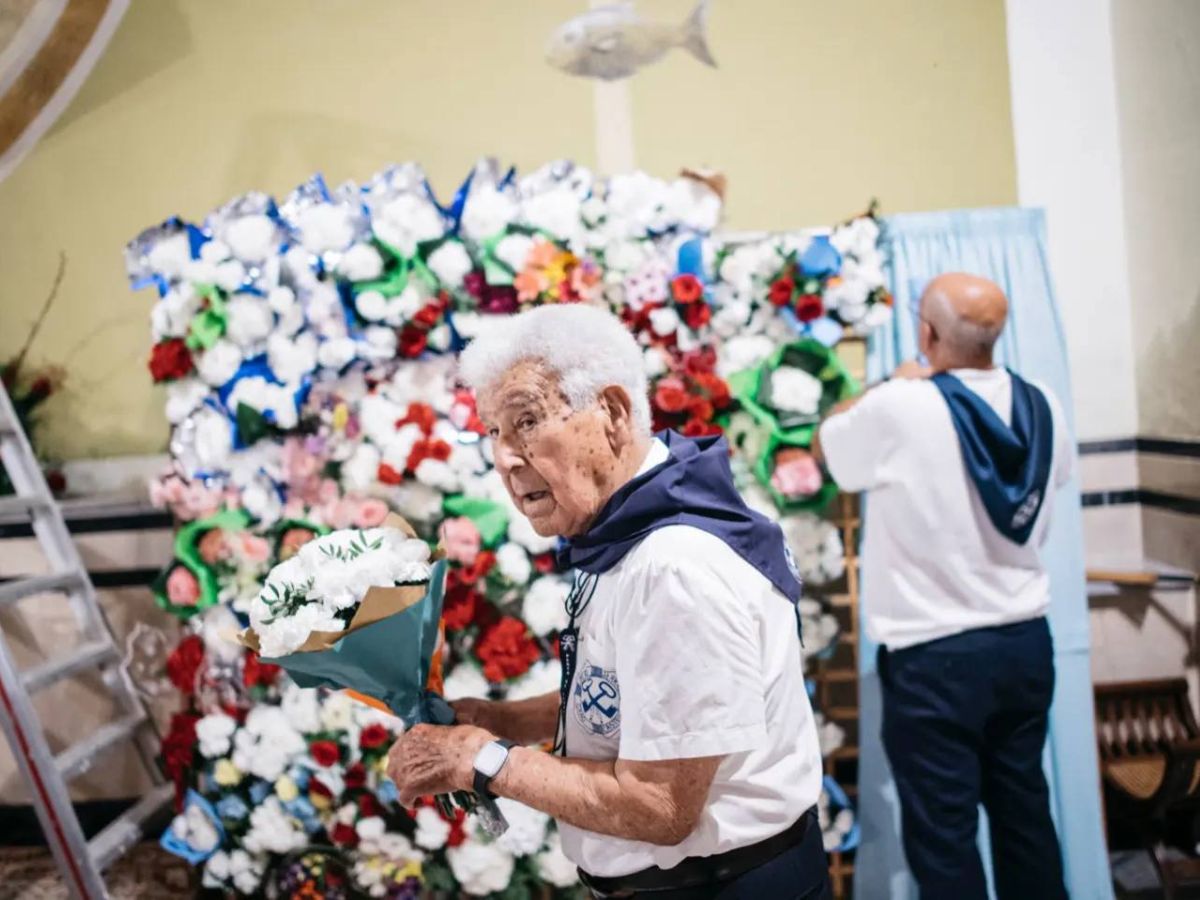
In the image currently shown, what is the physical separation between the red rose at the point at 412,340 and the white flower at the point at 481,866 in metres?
1.48

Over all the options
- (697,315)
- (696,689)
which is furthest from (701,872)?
(697,315)

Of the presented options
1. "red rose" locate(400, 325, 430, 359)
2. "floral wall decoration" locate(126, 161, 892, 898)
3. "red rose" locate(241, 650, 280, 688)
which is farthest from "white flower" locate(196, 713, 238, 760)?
"red rose" locate(400, 325, 430, 359)

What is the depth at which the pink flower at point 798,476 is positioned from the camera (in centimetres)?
264

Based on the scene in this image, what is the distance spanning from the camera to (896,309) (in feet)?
9.18

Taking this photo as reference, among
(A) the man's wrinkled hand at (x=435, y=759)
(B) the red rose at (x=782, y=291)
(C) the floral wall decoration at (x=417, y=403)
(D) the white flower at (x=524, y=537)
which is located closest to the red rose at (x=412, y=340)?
(C) the floral wall decoration at (x=417, y=403)

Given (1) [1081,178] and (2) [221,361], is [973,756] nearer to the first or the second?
(1) [1081,178]

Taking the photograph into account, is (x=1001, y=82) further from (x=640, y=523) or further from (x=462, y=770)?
(x=462, y=770)

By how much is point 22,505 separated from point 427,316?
62.5 inches

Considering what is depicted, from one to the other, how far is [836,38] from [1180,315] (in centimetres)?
156

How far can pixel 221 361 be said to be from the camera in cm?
274

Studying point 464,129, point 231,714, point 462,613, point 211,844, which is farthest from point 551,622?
point 464,129

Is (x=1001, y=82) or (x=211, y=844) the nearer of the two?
(x=211, y=844)

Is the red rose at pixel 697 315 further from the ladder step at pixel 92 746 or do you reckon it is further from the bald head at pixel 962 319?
the ladder step at pixel 92 746

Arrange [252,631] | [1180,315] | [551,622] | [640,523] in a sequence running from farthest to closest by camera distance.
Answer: [1180,315], [551,622], [252,631], [640,523]
